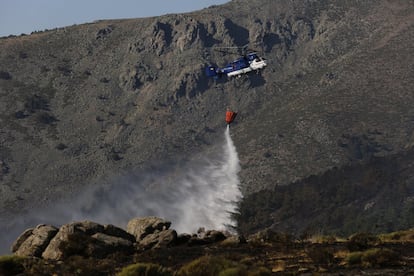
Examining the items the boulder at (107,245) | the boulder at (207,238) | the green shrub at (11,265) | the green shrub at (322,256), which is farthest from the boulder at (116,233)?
the green shrub at (322,256)

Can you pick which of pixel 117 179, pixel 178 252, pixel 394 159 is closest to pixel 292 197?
pixel 394 159

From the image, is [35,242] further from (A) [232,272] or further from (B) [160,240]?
(A) [232,272]

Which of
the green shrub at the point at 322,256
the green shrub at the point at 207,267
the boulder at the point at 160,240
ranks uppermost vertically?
the boulder at the point at 160,240

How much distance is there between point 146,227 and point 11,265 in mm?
14092

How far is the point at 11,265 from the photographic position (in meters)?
46.4

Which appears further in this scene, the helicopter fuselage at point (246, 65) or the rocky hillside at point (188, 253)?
the helicopter fuselage at point (246, 65)

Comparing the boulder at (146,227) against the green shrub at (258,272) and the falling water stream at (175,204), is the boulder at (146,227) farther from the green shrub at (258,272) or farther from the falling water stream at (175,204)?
the falling water stream at (175,204)

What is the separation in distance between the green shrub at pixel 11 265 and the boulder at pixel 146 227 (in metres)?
12.1

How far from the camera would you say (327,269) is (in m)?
40.9

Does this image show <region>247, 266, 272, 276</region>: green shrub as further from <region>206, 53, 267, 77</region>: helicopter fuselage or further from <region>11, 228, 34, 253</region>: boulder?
<region>206, 53, 267, 77</region>: helicopter fuselage

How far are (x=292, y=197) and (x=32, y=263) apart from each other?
137 meters

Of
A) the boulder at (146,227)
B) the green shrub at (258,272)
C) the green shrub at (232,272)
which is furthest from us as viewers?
the boulder at (146,227)

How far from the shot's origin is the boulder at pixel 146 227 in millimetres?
58312

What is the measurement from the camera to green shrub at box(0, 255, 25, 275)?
4562 cm
